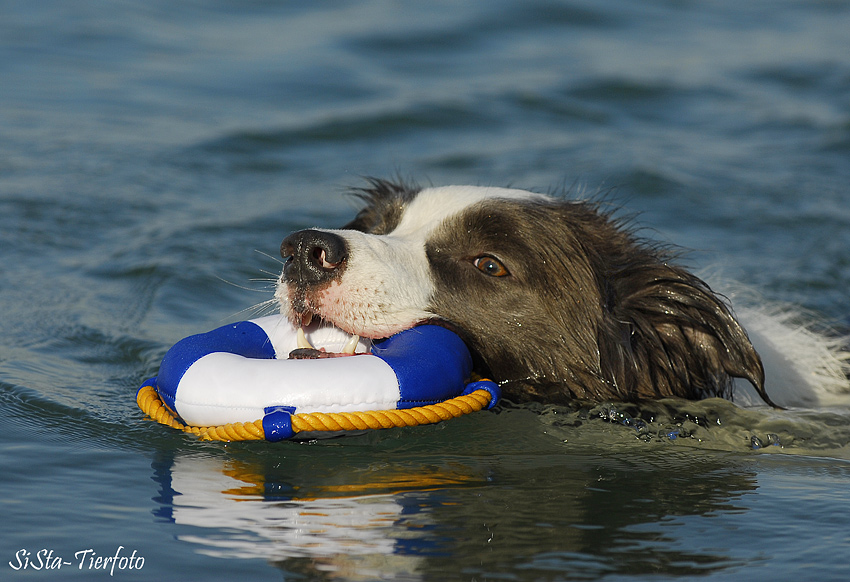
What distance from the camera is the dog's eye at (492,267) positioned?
490 centimetres

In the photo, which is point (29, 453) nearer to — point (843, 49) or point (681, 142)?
point (681, 142)

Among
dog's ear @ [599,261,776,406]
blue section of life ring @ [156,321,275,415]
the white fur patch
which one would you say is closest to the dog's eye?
the white fur patch

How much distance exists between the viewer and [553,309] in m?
4.89

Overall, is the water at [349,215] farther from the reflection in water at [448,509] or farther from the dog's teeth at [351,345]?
the dog's teeth at [351,345]

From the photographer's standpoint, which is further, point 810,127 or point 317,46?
point 317,46

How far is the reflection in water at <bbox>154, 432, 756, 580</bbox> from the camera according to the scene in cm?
349

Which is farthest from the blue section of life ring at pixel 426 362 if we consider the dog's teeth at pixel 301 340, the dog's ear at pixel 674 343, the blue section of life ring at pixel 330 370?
the dog's ear at pixel 674 343

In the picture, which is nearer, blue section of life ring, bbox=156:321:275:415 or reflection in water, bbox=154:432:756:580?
Answer: reflection in water, bbox=154:432:756:580

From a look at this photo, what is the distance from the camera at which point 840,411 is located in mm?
5410

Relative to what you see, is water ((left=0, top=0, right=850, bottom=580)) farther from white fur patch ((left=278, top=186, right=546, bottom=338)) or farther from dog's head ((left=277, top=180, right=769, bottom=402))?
white fur patch ((left=278, top=186, right=546, bottom=338))

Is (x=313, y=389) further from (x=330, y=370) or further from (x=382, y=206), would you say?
(x=382, y=206)

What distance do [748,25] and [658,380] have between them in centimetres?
1094

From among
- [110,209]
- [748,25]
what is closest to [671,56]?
[748,25]

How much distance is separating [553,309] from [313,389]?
125cm
